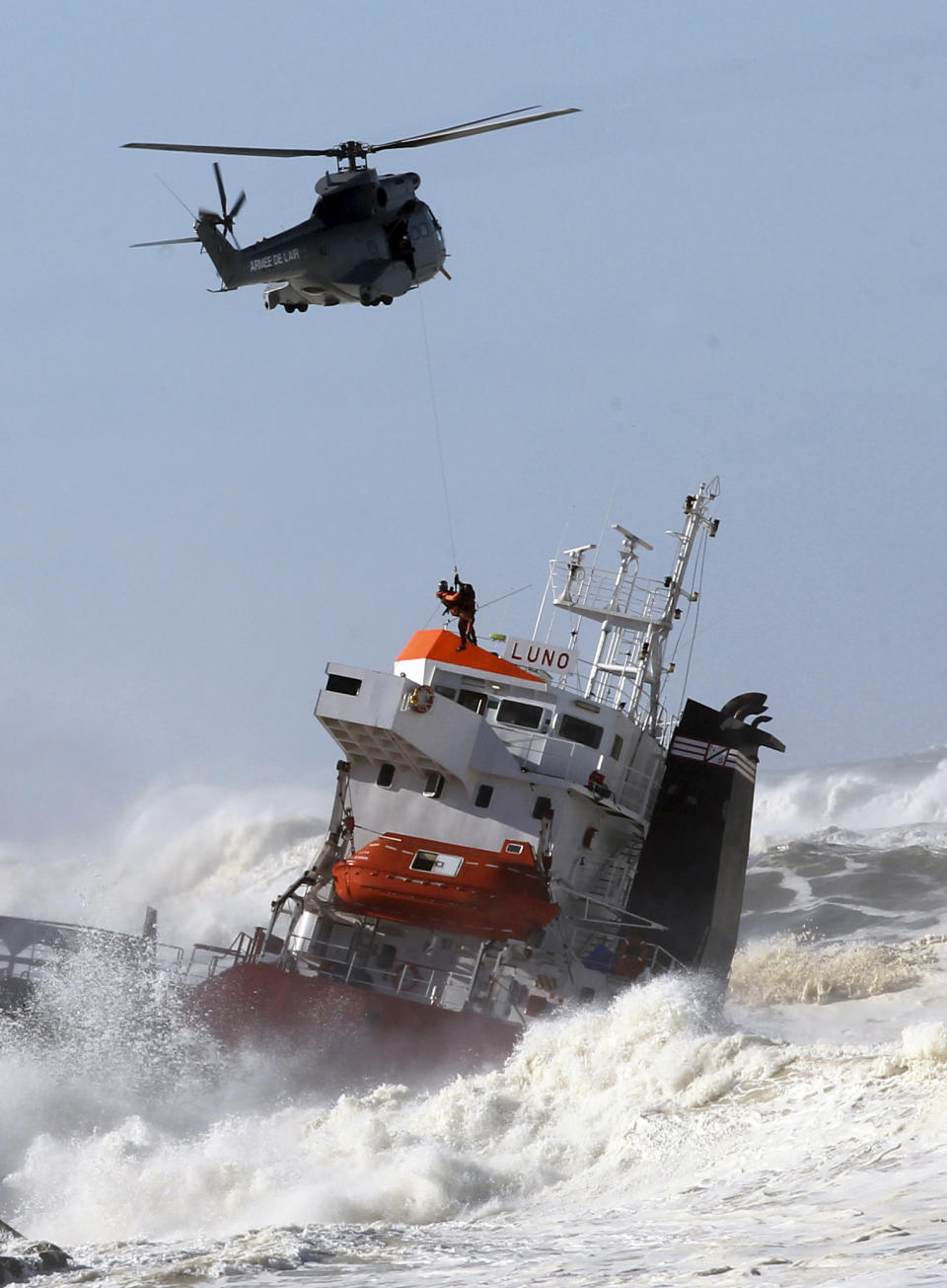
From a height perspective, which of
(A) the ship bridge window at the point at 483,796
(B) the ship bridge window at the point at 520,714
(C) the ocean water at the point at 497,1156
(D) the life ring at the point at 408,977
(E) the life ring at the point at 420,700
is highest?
(B) the ship bridge window at the point at 520,714

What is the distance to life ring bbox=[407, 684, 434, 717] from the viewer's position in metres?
24.7

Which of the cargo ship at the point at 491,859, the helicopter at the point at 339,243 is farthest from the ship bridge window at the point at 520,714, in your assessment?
the helicopter at the point at 339,243

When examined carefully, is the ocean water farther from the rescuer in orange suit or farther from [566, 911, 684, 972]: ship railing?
the rescuer in orange suit

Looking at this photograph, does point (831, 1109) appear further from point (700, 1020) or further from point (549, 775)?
point (549, 775)

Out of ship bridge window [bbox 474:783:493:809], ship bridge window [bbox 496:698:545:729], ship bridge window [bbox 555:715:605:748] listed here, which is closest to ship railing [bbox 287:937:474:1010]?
ship bridge window [bbox 474:783:493:809]

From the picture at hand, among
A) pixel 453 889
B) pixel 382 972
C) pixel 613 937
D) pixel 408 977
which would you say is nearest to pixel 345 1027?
pixel 382 972

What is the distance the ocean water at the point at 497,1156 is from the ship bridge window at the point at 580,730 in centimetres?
483

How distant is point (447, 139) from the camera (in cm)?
2419

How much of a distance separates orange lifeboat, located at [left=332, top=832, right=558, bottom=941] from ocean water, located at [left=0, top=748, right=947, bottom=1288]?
2069mm

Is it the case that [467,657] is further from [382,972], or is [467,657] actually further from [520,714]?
[382,972]

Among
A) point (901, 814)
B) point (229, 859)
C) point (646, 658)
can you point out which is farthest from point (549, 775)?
point (901, 814)

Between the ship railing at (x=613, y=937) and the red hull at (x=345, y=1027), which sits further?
the ship railing at (x=613, y=937)

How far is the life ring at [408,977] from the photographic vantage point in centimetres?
2388

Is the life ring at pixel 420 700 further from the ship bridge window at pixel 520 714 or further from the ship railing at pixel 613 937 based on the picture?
the ship railing at pixel 613 937
